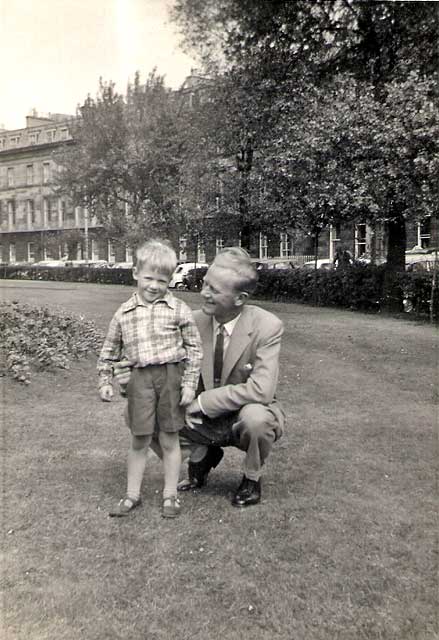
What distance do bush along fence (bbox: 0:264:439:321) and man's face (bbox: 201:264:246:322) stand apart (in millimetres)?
9695

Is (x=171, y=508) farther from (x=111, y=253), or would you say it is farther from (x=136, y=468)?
(x=111, y=253)

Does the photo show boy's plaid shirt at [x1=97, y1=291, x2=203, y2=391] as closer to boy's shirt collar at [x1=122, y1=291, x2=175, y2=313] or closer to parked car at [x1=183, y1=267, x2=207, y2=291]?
boy's shirt collar at [x1=122, y1=291, x2=175, y2=313]

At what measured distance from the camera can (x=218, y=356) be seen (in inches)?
139

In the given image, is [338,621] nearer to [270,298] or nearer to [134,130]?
[270,298]

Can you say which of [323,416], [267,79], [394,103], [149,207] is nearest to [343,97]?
[394,103]

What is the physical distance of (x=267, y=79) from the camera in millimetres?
15891

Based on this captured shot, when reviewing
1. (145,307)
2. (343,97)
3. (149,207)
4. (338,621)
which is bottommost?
(338,621)

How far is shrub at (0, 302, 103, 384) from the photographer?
6593 millimetres

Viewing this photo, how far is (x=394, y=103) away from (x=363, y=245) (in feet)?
49.6

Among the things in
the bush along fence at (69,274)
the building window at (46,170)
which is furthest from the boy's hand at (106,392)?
the building window at (46,170)

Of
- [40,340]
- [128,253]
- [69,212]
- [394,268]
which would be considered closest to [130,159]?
[128,253]

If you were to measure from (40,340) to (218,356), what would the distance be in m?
4.09

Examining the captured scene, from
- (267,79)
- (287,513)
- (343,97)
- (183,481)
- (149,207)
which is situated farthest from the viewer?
(149,207)

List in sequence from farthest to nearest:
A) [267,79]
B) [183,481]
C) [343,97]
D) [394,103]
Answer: [267,79] → [343,97] → [394,103] → [183,481]
